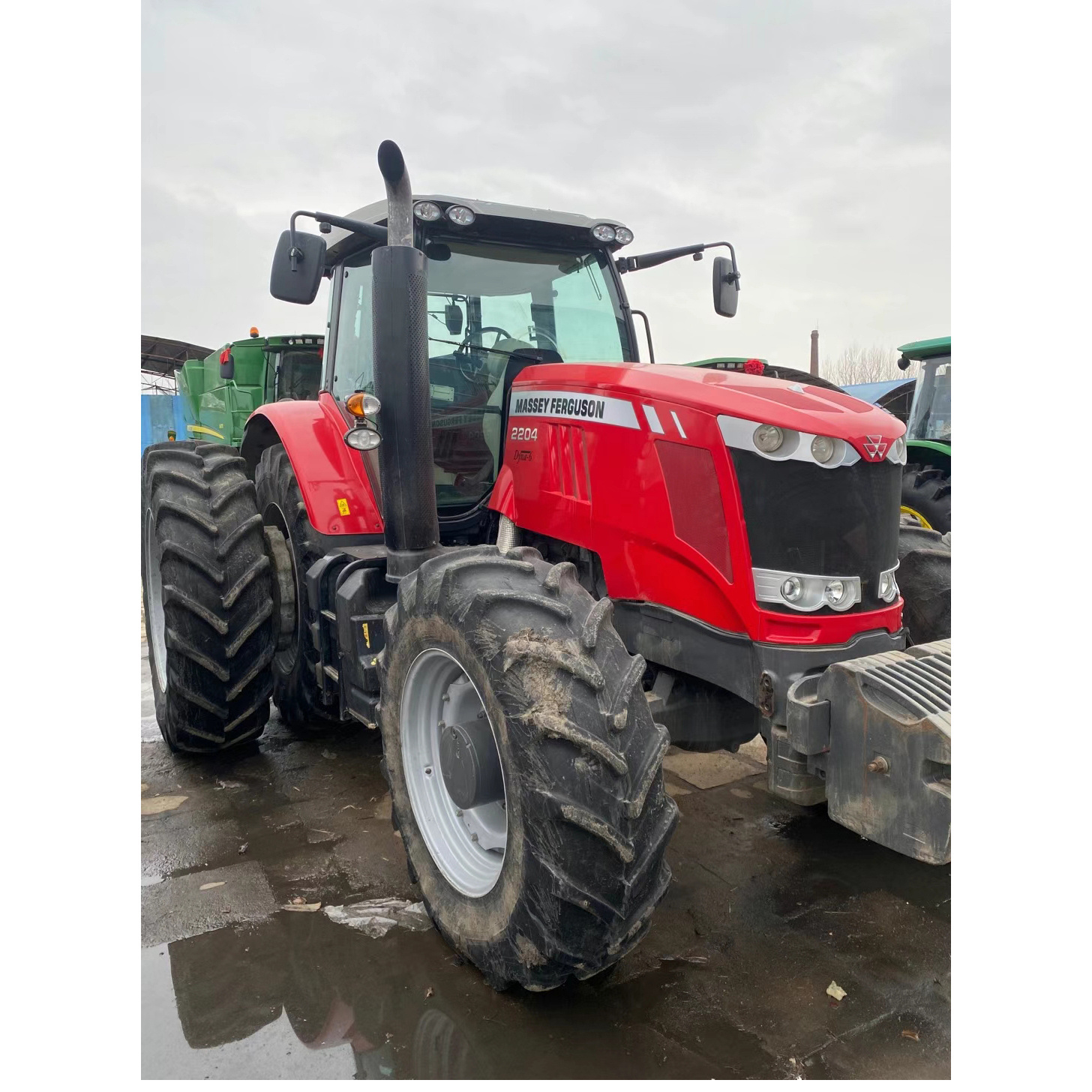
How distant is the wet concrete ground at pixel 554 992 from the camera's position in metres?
2.31

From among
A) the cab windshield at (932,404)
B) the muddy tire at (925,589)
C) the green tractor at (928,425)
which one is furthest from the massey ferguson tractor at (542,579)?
the cab windshield at (932,404)

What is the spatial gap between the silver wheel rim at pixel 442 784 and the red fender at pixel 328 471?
113 cm

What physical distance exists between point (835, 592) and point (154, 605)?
11.8 ft

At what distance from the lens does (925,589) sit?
132 inches

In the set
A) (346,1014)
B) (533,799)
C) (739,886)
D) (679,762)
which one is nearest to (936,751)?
(533,799)

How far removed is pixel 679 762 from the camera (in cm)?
426

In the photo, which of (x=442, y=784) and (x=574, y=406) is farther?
(x=574, y=406)

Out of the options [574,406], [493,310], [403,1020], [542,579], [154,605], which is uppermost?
[493,310]

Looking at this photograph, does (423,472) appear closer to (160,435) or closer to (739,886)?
(739,886)

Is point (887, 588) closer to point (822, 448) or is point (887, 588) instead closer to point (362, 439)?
point (822, 448)

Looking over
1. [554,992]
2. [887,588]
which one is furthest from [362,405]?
[554,992]

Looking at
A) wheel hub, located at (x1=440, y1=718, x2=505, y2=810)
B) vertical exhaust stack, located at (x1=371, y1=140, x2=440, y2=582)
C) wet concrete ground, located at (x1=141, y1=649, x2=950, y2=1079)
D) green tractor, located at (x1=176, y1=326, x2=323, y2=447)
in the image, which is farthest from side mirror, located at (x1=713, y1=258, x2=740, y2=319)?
green tractor, located at (x1=176, y1=326, x2=323, y2=447)

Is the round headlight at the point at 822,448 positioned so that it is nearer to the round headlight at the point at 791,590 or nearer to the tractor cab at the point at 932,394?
the round headlight at the point at 791,590

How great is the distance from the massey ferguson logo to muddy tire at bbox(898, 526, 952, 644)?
2.50ft
